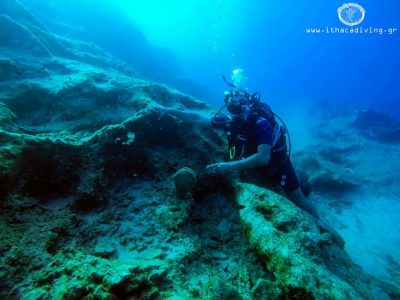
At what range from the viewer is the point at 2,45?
7.02 metres

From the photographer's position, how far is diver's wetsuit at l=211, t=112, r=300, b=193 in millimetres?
3600

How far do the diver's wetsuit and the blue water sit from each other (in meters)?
17.6

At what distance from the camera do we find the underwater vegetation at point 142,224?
1.72 metres

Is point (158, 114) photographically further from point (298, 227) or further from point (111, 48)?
point (111, 48)

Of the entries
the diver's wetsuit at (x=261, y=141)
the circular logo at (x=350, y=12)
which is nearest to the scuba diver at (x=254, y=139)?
the diver's wetsuit at (x=261, y=141)

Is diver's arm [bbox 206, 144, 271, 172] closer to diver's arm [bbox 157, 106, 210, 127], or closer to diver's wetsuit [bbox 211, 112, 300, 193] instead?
diver's wetsuit [bbox 211, 112, 300, 193]

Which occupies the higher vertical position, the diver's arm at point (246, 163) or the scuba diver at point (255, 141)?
the scuba diver at point (255, 141)

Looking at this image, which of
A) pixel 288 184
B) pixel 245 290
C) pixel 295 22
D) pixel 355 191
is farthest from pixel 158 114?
pixel 295 22

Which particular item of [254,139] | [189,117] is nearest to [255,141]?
[254,139]

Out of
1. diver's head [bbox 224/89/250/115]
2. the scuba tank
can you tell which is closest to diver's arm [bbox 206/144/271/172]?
the scuba tank

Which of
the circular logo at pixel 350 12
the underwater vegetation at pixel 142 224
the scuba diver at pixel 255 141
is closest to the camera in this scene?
the underwater vegetation at pixel 142 224

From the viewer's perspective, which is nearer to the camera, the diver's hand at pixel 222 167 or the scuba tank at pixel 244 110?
the diver's hand at pixel 222 167

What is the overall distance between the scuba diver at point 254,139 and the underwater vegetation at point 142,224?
0.81ft

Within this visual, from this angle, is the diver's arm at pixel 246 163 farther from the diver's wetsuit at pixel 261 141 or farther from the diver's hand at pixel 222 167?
the diver's wetsuit at pixel 261 141
